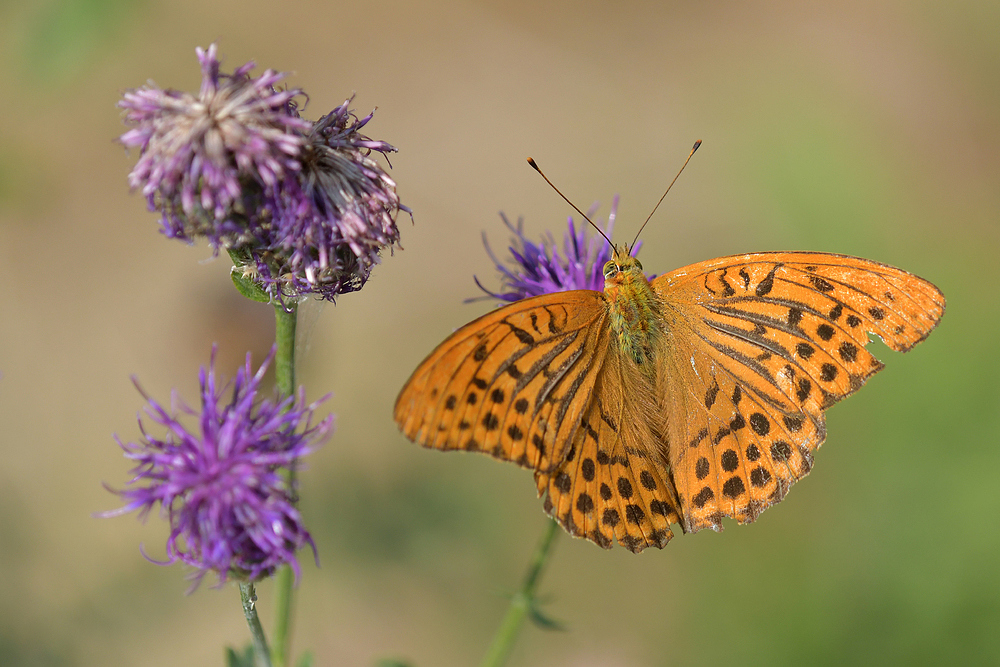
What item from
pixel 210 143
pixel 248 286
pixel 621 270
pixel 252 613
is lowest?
pixel 252 613

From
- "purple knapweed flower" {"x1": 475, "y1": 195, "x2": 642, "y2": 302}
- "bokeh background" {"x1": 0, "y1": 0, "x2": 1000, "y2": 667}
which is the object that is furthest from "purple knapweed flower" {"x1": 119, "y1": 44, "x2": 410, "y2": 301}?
"purple knapweed flower" {"x1": 475, "y1": 195, "x2": 642, "y2": 302}

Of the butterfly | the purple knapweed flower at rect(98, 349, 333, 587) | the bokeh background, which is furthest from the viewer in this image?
the bokeh background

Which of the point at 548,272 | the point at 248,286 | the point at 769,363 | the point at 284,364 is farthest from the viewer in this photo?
the point at 548,272

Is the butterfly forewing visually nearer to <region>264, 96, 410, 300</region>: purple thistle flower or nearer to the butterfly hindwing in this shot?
the butterfly hindwing

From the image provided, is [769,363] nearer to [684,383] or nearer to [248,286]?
[684,383]

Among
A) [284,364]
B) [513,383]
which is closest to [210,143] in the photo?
[284,364]

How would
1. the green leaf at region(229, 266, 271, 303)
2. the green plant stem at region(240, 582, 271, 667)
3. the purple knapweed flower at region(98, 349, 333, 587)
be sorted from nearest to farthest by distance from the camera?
the purple knapweed flower at region(98, 349, 333, 587) → the green plant stem at region(240, 582, 271, 667) → the green leaf at region(229, 266, 271, 303)

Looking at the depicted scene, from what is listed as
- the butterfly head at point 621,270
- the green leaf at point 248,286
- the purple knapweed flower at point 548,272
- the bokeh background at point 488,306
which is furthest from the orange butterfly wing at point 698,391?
the bokeh background at point 488,306

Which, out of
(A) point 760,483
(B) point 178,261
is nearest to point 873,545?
(A) point 760,483

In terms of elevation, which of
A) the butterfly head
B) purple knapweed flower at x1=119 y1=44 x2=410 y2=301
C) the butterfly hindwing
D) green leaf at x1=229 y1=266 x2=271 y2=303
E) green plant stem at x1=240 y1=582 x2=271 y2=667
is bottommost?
green plant stem at x1=240 y1=582 x2=271 y2=667
